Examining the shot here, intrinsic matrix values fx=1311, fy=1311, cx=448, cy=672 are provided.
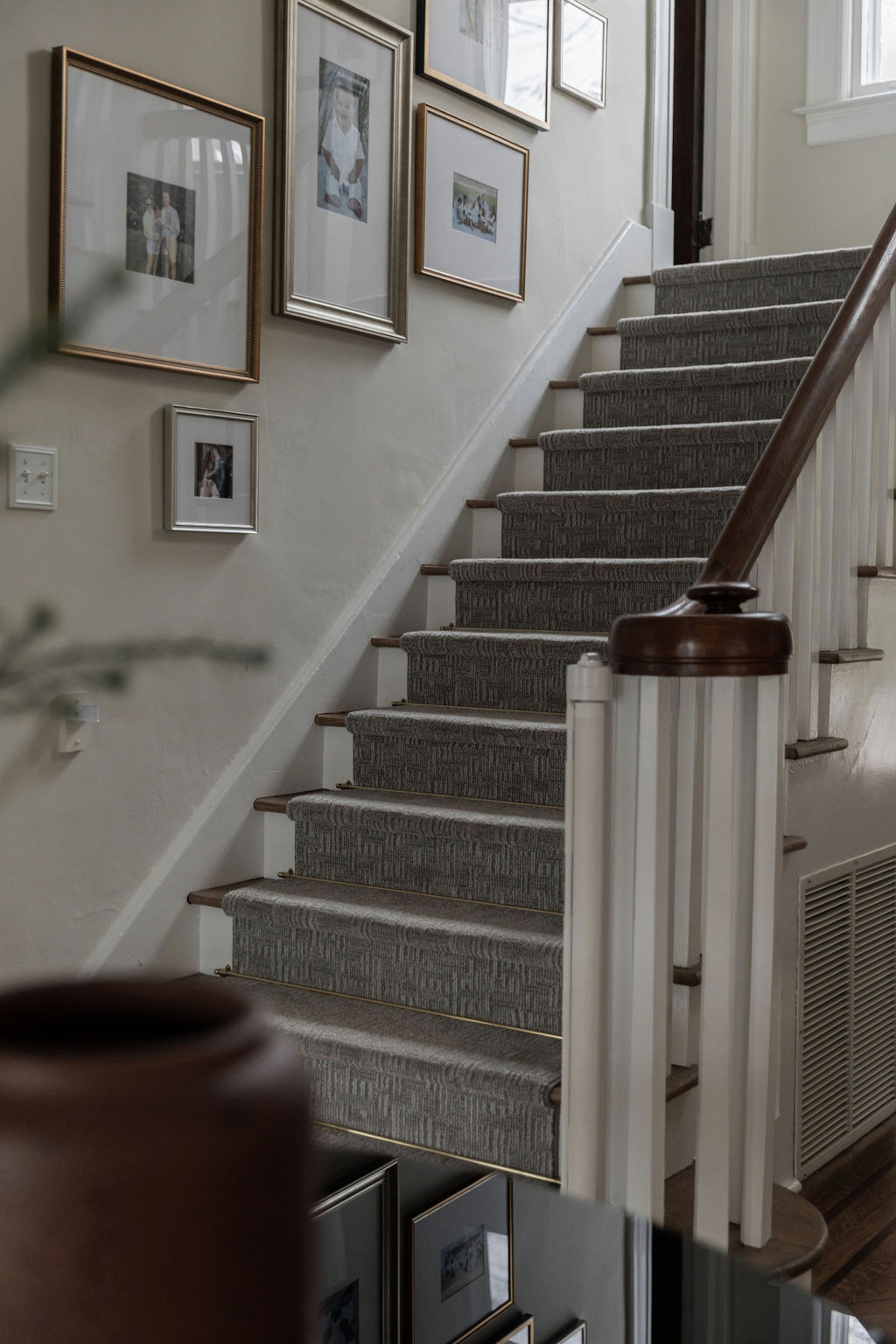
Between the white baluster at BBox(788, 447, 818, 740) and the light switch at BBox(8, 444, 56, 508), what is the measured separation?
62.1 inches

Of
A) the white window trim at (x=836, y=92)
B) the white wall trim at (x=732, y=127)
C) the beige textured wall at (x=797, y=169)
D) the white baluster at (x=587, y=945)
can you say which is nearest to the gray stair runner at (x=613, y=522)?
the white baluster at (x=587, y=945)

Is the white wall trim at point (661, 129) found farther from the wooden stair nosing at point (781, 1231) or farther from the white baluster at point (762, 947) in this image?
the wooden stair nosing at point (781, 1231)

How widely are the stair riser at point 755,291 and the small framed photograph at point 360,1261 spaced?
417cm

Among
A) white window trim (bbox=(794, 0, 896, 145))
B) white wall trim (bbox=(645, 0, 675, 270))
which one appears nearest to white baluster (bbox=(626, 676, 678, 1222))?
white wall trim (bbox=(645, 0, 675, 270))

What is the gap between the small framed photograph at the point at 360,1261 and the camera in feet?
2.64

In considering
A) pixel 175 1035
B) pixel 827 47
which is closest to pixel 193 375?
pixel 175 1035

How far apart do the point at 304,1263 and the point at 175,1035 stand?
94 millimetres

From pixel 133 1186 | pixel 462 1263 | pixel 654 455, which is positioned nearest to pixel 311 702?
pixel 654 455

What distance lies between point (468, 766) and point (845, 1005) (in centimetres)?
109

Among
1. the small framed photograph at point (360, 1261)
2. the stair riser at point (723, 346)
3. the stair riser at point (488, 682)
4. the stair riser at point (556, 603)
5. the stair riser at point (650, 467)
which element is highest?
the stair riser at point (723, 346)

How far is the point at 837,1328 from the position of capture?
0.86 meters

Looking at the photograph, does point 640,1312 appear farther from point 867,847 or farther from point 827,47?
point 827,47

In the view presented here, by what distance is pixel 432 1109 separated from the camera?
252 cm

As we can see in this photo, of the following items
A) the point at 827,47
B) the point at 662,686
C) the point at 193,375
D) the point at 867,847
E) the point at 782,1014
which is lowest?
the point at 782,1014
